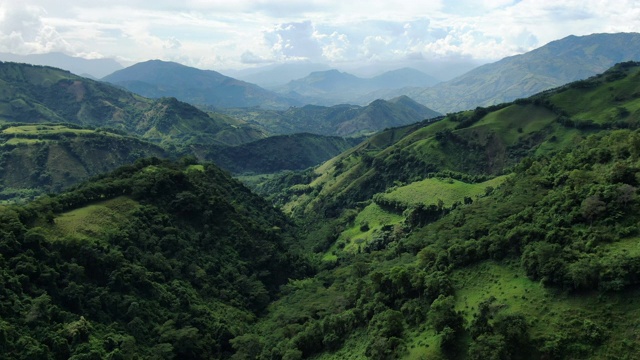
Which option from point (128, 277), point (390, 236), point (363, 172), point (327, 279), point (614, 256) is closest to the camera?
point (614, 256)

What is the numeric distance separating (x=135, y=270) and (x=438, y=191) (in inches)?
3190

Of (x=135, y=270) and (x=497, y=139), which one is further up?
(x=497, y=139)

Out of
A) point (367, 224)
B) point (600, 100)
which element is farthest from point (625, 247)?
point (600, 100)

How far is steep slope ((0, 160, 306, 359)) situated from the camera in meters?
56.8

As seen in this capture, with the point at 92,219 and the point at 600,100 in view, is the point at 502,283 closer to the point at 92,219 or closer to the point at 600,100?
the point at 92,219

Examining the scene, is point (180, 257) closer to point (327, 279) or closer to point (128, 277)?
point (128, 277)

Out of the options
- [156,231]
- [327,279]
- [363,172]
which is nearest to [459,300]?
[327,279]

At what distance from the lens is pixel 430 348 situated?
1887 inches

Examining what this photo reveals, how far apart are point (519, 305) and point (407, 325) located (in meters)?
13.2

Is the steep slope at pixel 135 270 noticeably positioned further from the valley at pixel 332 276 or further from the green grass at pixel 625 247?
the green grass at pixel 625 247

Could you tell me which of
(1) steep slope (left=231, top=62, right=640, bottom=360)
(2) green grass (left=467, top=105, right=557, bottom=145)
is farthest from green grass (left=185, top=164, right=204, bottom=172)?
(2) green grass (left=467, top=105, right=557, bottom=145)

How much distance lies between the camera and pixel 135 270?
71188 mm

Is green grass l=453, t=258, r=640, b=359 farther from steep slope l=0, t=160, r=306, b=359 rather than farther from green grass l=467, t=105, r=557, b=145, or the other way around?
green grass l=467, t=105, r=557, b=145

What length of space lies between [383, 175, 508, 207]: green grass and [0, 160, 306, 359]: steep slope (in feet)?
131
